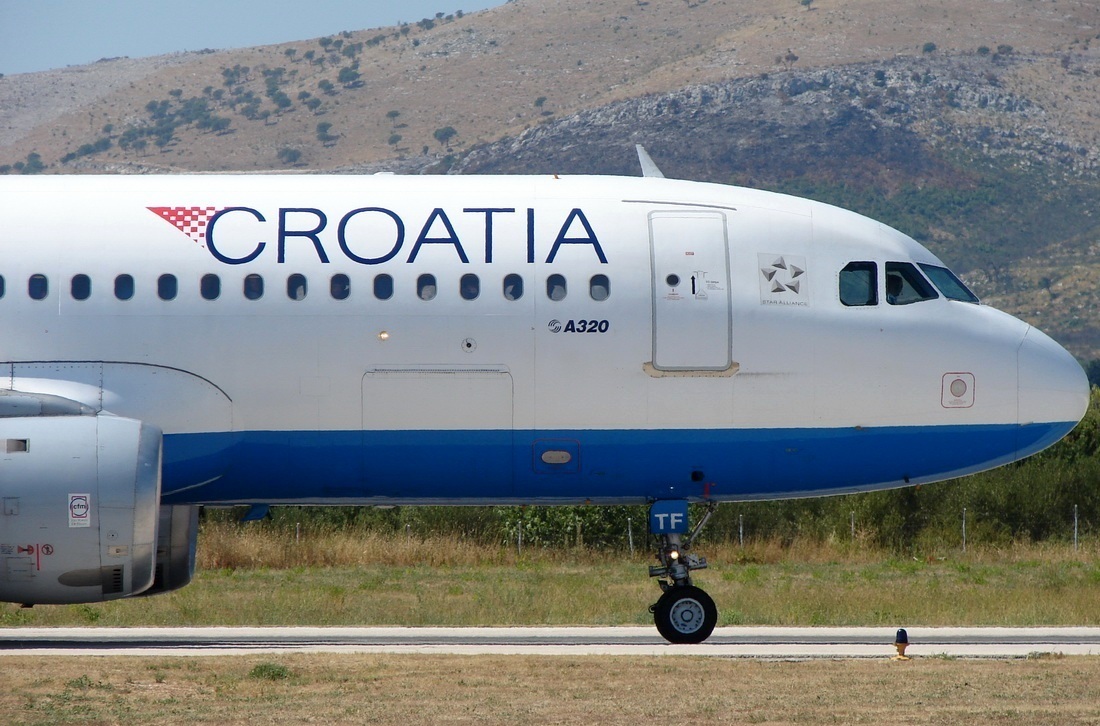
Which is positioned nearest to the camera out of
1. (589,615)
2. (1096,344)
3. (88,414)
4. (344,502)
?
(88,414)

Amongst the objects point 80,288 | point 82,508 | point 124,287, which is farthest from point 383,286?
point 82,508

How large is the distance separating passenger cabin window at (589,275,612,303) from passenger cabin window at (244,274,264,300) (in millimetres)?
3916

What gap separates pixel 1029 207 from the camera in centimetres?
16588

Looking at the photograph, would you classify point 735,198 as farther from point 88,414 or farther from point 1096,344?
point 1096,344

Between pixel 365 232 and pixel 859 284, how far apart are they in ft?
20.0

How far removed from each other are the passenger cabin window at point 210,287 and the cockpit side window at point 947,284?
8646mm

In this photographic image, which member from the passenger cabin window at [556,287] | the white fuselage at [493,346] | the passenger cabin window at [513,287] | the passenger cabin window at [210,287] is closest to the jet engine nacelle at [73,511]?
the white fuselage at [493,346]

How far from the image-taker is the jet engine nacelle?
17125 mm

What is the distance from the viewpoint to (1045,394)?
1894 cm

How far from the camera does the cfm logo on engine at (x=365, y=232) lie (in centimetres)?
1862

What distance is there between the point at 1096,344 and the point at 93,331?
132 meters

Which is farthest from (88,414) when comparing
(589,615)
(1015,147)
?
(1015,147)

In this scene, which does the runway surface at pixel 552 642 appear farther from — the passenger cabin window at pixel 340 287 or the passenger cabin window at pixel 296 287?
the passenger cabin window at pixel 340 287

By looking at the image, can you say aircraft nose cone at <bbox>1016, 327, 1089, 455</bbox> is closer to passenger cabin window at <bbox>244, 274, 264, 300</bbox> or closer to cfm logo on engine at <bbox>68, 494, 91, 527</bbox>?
passenger cabin window at <bbox>244, 274, 264, 300</bbox>
